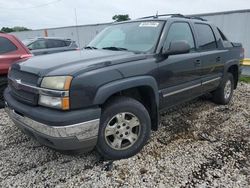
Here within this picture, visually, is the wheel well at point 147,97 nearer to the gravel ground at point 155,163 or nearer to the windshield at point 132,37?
the gravel ground at point 155,163

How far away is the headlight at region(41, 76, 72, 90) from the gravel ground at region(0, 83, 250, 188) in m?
1.05

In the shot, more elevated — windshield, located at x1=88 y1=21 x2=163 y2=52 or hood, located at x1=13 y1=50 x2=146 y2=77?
windshield, located at x1=88 y1=21 x2=163 y2=52

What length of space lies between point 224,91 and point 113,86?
11.1ft

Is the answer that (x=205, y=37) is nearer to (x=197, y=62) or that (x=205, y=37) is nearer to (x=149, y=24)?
(x=197, y=62)

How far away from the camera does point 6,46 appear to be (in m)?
4.84

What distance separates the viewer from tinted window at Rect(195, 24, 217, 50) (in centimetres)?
401

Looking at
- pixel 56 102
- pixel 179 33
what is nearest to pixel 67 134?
pixel 56 102

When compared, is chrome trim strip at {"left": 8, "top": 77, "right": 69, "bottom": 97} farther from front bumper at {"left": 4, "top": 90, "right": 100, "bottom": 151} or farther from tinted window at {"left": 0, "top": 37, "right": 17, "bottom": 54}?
tinted window at {"left": 0, "top": 37, "right": 17, "bottom": 54}

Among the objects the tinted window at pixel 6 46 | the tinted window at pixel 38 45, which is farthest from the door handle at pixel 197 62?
the tinted window at pixel 38 45

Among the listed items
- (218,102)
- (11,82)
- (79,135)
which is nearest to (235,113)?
(218,102)

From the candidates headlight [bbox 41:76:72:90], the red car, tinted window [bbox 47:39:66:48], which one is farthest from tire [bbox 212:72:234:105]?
tinted window [bbox 47:39:66:48]

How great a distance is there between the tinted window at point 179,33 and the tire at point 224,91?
5.02 ft

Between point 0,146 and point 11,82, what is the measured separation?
1.00 m

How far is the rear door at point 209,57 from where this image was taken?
13.0 feet
